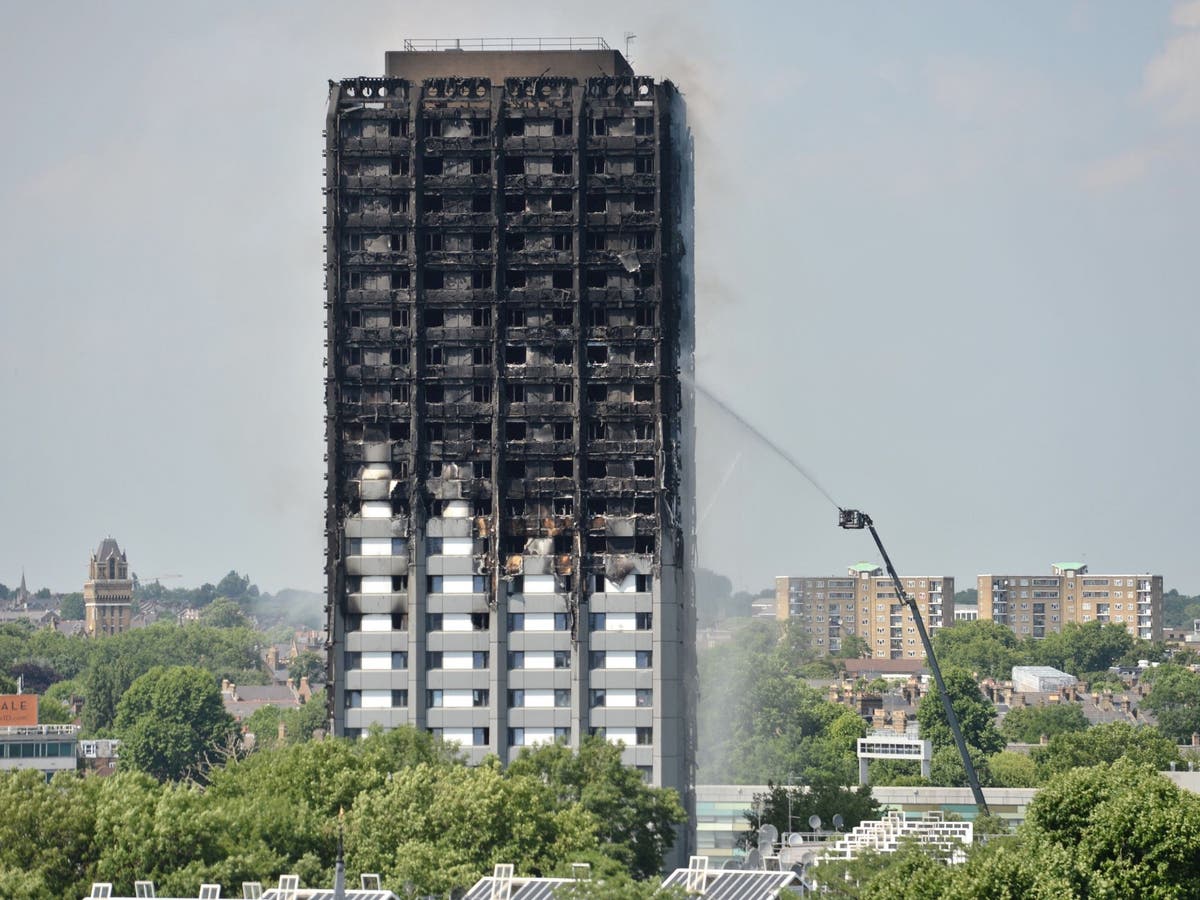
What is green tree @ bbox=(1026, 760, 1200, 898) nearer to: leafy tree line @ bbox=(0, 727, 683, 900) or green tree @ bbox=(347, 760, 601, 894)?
leafy tree line @ bbox=(0, 727, 683, 900)

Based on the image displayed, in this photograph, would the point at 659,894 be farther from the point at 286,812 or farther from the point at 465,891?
the point at 286,812

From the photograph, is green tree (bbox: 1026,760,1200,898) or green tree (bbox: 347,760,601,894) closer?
green tree (bbox: 1026,760,1200,898)

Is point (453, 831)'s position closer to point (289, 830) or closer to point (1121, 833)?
point (289, 830)

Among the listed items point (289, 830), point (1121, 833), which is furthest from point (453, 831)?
point (1121, 833)

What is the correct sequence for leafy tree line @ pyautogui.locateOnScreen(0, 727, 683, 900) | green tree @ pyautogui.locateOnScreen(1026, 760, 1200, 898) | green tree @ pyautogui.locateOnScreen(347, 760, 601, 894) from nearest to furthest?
1. green tree @ pyautogui.locateOnScreen(1026, 760, 1200, 898)
2. leafy tree line @ pyautogui.locateOnScreen(0, 727, 683, 900)
3. green tree @ pyautogui.locateOnScreen(347, 760, 601, 894)

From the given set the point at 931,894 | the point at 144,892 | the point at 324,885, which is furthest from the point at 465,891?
the point at 931,894

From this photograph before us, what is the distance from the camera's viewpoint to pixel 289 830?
181625 mm

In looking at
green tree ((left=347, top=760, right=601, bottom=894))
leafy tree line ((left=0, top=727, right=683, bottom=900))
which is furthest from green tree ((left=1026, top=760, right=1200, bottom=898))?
green tree ((left=347, top=760, right=601, bottom=894))

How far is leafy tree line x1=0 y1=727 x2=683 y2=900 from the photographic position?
567ft

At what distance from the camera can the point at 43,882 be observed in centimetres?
16925

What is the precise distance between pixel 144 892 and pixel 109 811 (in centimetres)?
1201

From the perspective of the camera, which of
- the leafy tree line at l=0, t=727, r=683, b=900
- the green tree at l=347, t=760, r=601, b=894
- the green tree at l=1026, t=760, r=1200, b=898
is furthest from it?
the green tree at l=347, t=760, r=601, b=894

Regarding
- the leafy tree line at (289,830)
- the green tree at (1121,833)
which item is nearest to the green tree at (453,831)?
the leafy tree line at (289,830)

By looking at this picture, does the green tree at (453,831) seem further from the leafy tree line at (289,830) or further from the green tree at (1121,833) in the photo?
the green tree at (1121,833)
